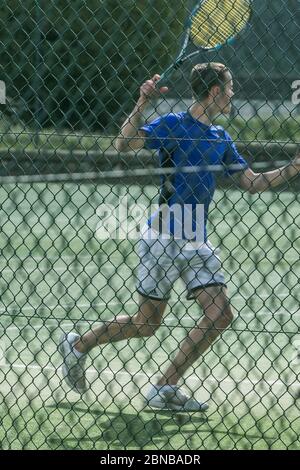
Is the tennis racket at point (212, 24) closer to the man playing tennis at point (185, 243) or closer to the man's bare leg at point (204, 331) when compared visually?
the man playing tennis at point (185, 243)

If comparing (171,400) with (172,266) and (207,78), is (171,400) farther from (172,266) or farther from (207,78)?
(207,78)

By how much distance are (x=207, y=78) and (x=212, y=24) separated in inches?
17.7

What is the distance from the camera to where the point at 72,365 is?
253 inches

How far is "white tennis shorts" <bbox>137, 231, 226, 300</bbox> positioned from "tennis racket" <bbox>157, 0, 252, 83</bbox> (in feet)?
2.83

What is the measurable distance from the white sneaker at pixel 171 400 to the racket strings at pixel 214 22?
1.70 meters

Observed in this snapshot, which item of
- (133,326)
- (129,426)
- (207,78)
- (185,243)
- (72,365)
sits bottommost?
(72,365)

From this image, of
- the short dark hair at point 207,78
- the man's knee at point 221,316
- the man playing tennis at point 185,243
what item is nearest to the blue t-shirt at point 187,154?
the man playing tennis at point 185,243

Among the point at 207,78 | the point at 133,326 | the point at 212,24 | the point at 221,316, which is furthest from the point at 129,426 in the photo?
the point at 212,24

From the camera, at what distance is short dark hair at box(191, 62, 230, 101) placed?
5.97 m

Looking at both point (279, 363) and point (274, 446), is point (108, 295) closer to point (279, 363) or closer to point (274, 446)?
point (279, 363)

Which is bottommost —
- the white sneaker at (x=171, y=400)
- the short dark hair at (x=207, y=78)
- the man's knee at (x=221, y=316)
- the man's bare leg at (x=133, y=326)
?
the white sneaker at (x=171, y=400)

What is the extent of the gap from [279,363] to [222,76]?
189cm

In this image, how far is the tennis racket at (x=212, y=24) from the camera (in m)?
6.25
